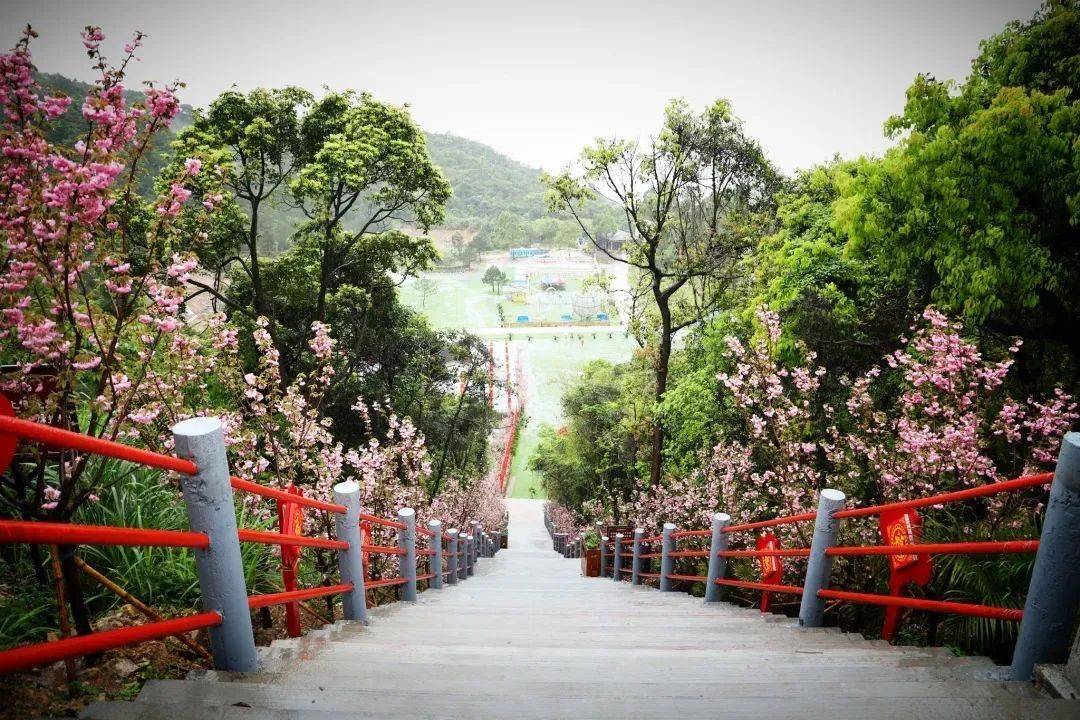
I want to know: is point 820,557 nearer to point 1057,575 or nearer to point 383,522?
point 1057,575

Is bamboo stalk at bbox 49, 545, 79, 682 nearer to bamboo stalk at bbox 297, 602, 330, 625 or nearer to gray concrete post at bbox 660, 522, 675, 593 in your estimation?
bamboo stalk at bbox 297, 602, 330, 625

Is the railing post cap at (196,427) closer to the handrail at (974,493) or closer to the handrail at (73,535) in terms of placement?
the handrail at (73,535)

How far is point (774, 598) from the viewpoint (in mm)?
5801

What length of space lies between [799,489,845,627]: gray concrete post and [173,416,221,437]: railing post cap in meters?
3.61

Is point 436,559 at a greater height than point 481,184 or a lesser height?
lesser

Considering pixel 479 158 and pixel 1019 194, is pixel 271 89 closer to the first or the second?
pixel 1019 194

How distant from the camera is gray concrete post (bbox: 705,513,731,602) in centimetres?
578

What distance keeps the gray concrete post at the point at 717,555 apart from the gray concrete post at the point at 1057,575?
3758 mm

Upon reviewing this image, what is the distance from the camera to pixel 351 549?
3.65 meters

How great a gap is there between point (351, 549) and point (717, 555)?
4.01 meters

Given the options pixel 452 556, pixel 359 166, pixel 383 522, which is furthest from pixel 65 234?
pixel 359 166

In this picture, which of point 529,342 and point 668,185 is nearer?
point 668,185

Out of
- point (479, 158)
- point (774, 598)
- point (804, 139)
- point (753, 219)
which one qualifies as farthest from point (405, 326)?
point (804, 139)

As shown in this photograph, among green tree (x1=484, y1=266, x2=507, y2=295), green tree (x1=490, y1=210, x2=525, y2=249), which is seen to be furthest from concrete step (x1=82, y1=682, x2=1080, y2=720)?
green tree (x1=490, y1=210, x2=525, y2=249)
